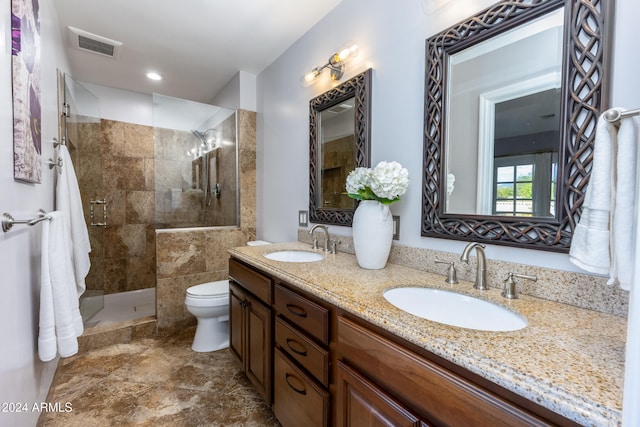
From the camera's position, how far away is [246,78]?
2.83 m

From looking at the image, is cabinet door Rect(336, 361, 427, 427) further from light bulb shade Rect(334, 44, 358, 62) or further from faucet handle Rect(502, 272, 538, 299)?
light bulb shade Rect(334, 44, 358, 62)

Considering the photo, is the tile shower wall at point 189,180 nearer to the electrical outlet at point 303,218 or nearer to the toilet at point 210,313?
the toilet at point 210,313

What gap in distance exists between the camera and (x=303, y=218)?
218 cm

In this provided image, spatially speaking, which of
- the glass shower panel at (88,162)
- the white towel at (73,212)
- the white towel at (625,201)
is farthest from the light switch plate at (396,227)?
the glass shower panel at (88,162)

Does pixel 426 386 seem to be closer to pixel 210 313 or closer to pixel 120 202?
pixel 210 313

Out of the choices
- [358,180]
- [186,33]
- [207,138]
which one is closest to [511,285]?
[358,180]

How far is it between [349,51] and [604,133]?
1.43 m

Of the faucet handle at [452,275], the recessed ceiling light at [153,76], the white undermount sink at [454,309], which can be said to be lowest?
the white undermount sink at [454,309]

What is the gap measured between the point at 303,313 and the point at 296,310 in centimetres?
6

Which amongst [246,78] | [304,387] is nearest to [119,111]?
[246,78]

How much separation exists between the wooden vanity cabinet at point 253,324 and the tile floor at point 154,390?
0.18 m

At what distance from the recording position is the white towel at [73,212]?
1783 mm

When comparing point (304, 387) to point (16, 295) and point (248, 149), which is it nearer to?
point (16, 295)

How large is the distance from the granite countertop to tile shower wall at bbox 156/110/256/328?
6.18 ft
